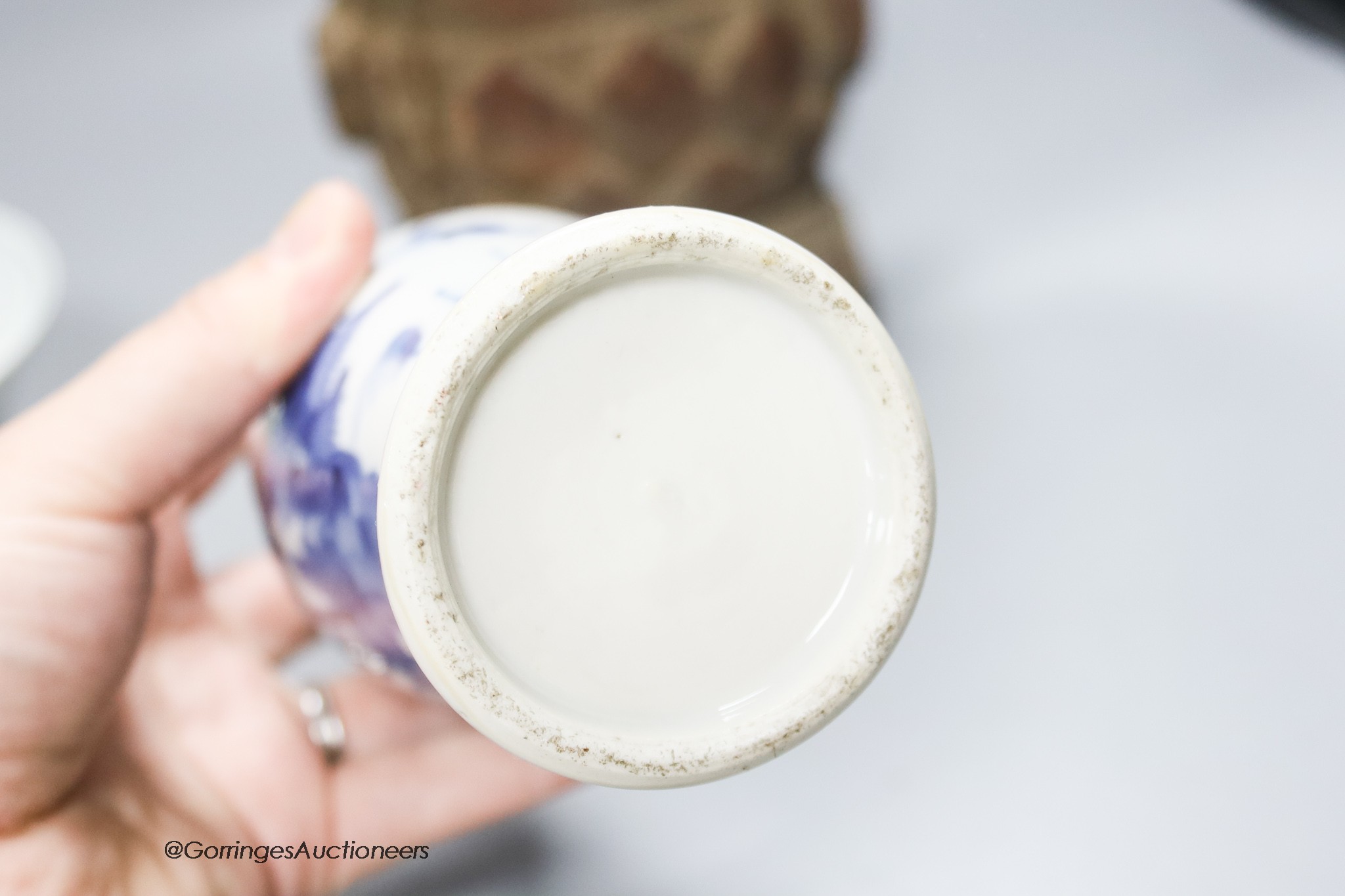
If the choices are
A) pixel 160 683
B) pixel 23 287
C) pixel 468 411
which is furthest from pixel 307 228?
pixel 23 287

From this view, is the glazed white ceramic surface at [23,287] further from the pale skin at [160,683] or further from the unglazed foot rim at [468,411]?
the unglazed foot rim at [468,411]

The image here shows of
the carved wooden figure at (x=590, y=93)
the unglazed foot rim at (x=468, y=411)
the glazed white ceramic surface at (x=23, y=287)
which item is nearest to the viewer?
the unglazed foot rim at (x=468, y=411)

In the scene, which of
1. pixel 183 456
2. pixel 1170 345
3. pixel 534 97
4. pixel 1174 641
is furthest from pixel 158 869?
pixel 1170 345

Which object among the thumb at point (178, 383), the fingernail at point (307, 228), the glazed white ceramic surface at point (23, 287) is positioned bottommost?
the glazed white ceramic surface at point (23, 287)

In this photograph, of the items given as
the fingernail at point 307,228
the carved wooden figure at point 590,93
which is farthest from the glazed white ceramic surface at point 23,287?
the fingernail at point 307,228

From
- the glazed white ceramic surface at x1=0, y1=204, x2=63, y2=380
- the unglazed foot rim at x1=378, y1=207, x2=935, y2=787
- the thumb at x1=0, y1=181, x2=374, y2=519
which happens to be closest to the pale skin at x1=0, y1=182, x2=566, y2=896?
the thumb at x1=0, y1=181, x2=374, y2=519

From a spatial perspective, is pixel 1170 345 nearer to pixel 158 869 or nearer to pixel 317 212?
pixel 317 212
